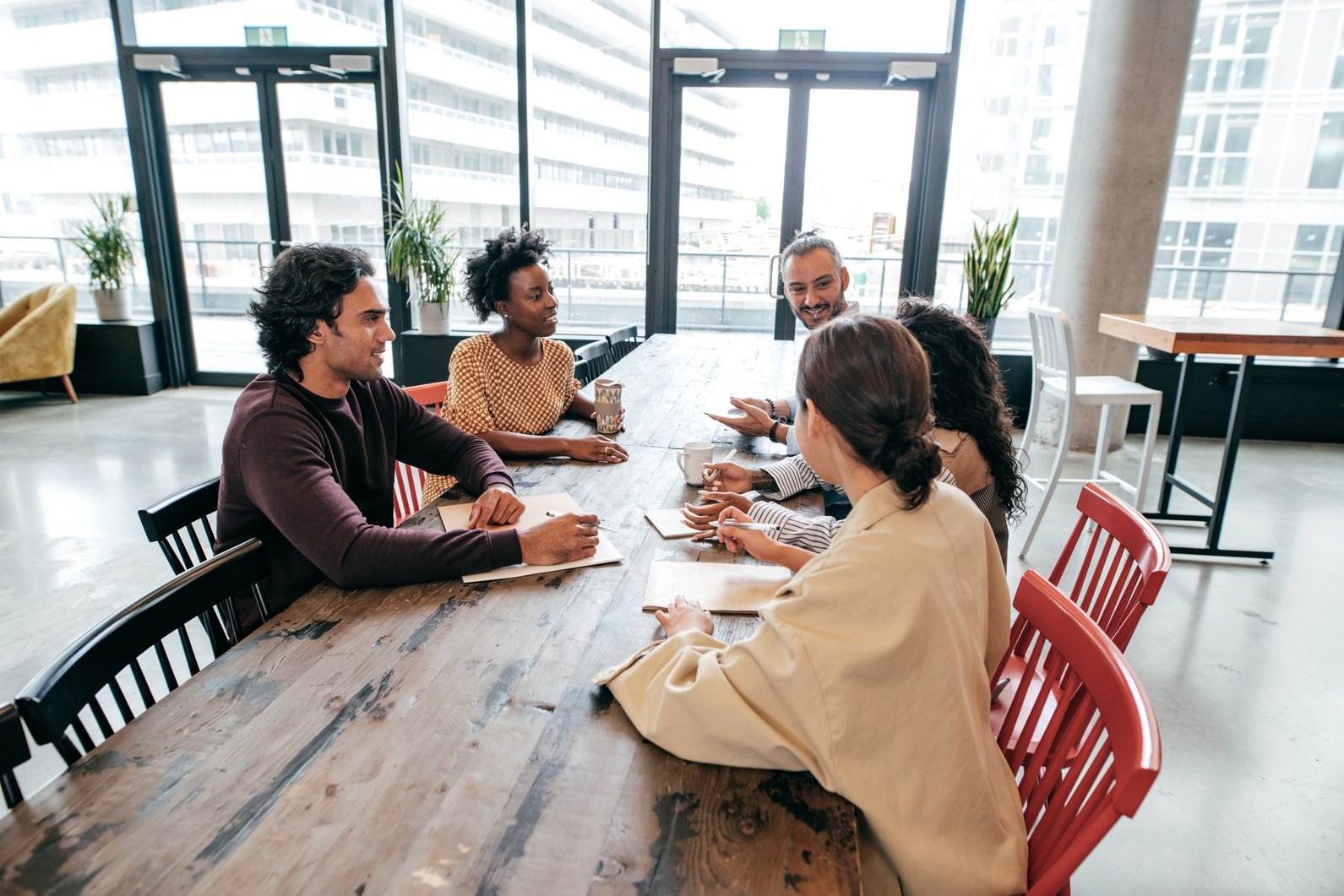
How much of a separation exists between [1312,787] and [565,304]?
5.57 metres

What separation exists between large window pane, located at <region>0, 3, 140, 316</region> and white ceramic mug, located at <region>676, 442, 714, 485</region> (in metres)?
5.95

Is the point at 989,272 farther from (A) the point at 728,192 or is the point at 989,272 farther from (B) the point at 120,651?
(B) the point at 120,651

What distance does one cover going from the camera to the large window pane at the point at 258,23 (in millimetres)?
5414

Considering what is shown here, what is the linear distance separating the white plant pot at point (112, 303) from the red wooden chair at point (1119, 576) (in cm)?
663

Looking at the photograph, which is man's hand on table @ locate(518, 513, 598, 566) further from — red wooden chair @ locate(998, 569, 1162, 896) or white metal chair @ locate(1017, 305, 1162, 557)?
white metal chair @ locate(1017, 305, 1162, 557)

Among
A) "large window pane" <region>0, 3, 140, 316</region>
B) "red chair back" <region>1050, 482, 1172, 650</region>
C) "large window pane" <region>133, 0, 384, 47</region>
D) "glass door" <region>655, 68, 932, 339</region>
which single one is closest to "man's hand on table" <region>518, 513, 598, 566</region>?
"red chair back" <region>1050, 482, 1172, 650</region>

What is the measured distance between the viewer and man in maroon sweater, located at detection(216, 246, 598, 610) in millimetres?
1340

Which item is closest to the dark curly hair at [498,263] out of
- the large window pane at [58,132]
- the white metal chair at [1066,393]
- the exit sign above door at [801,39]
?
the white metal chair at [1066,393]

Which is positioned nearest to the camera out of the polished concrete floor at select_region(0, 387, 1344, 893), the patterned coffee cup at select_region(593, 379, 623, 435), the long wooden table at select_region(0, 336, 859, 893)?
the long wooden table at select_region(0, 336, 859, 893)

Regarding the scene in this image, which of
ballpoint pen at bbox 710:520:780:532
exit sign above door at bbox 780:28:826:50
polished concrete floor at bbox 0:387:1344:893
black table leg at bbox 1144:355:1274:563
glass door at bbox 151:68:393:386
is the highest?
exit sign above door at bbox 780:28:826:50

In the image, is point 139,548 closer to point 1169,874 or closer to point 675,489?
point 675,489

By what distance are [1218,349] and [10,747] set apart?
12.0 feet

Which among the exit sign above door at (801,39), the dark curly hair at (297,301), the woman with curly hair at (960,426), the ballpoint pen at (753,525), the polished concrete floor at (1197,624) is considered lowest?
the polished concrete floor at (1197,624)

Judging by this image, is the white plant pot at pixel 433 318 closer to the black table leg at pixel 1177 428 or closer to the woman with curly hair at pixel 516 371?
the woman with curly hair at pixel 516 371
